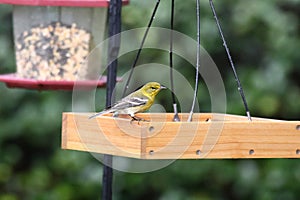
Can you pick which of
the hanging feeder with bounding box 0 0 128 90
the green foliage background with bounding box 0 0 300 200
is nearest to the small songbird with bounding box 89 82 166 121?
the hanging feeder with bounding box 0 0 128 90

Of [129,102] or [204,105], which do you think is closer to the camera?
[129,102]

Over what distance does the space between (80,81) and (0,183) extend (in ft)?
5.87

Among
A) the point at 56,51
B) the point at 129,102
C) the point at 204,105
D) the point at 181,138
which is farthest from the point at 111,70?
the point at 204,105

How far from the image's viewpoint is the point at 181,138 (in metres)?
2.38

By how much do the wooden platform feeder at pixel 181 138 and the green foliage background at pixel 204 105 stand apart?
1.80m

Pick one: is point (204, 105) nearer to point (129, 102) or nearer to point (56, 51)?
point (56, 51)

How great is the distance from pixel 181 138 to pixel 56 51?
1.37m

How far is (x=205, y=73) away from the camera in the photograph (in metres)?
3.59

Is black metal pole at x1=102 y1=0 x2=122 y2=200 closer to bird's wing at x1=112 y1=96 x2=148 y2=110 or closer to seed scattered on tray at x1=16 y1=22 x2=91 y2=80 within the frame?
bird's wing at x1=112 y1=96 x2=148 y2=110

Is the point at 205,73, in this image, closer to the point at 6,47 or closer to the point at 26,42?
the point at 26,42

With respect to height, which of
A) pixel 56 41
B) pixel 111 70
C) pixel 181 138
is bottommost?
pixel 181 138

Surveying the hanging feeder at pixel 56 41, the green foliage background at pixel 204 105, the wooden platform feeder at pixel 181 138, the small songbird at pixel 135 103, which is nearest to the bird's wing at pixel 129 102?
the small songbird at pixel 135 103

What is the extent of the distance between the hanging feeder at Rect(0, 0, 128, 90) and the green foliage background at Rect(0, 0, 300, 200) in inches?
25.5

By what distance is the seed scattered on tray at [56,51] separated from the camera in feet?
11.8
